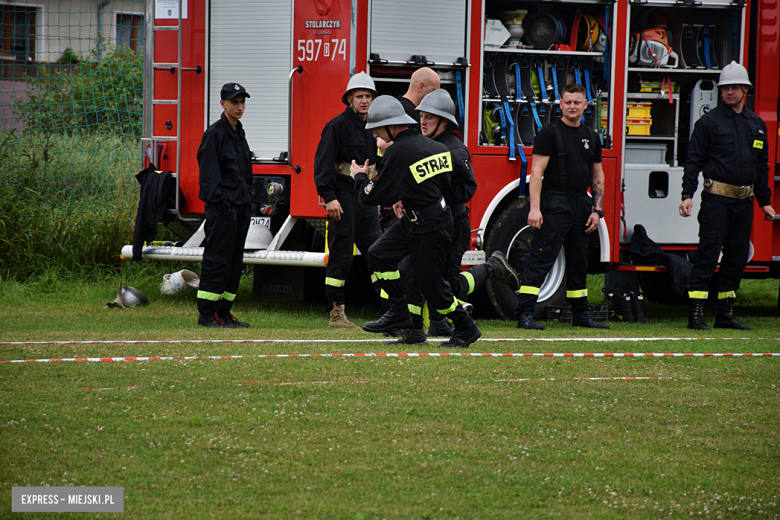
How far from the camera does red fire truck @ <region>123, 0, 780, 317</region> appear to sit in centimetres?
775

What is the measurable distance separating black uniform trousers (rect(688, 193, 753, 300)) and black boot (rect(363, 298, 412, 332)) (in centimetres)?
287

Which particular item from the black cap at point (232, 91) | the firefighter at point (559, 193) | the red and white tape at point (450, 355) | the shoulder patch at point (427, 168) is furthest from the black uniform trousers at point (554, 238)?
the black cap at point (232, 91)

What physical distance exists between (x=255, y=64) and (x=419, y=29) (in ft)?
5.00

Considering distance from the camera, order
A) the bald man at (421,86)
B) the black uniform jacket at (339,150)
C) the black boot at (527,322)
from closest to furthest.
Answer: the bald man at (421,86), the black uniform jacket at (339,150), the black boot at (527,322)

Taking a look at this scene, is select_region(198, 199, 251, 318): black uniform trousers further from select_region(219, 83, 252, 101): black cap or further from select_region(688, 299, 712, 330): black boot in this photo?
select_region(688, 299, 712, 330): black boot

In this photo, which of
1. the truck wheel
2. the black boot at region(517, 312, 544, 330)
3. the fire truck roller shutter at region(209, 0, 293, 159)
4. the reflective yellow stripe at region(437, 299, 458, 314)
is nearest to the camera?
the reflective yellow stripe at region(437, 299, 458, 314)

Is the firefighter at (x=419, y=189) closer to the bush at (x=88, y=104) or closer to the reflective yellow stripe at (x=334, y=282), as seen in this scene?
the reflective yellow stripe at (x=334, y=282)

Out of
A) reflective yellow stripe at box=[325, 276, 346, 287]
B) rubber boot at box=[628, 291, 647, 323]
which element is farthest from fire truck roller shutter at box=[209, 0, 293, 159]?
rubber boot at box=[628, 291, 647, 323]

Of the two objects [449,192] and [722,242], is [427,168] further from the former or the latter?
[722,242]

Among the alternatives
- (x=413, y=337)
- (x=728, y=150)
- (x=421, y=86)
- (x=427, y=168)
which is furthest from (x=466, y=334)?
(x=728, y=150)

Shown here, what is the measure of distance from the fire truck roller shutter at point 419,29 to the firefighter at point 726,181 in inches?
89.5

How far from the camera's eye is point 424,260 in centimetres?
563

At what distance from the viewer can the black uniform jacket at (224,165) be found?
695 centimetres

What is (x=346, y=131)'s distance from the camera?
7316 mm
